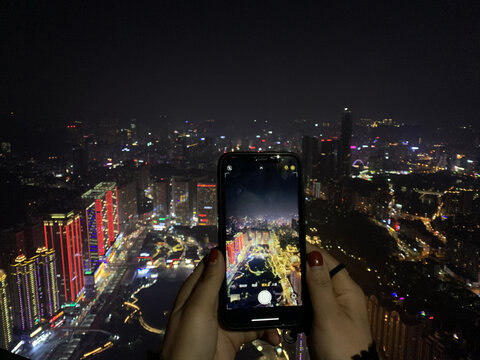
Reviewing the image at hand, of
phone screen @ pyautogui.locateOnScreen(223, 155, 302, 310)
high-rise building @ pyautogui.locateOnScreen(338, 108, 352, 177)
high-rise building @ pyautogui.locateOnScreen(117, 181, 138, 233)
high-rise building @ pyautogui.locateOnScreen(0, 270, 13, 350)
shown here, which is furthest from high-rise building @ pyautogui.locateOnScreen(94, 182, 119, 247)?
phone screen @ pyautogui.locateOnScreen(223, 155, 302, 310)

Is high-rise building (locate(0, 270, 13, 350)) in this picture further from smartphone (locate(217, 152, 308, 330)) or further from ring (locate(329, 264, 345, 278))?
ring (locate(329, 264, 345, 278))

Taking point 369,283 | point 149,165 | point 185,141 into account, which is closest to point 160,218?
point 149,165

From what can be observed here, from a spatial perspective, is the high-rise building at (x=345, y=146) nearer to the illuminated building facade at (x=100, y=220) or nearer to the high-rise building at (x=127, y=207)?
the high-rise building at (x=127, y=207)

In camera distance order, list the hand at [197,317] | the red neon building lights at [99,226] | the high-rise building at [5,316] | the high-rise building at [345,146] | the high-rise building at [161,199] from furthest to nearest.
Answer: the high-rise building at [345,146] → the high-rise building at [161,199] → the red neon building lights at [99,226] → the high-rise building at [5,316] → the hand at [197,317]

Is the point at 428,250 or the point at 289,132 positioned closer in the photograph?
the point at 428,250

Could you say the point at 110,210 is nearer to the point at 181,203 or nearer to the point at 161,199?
the point at 161,199

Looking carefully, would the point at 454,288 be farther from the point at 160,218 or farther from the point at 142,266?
the point at 160,218

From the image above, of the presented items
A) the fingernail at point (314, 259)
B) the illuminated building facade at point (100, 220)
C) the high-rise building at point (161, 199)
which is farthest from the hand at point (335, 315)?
the high-rise building at point (161, 199)
